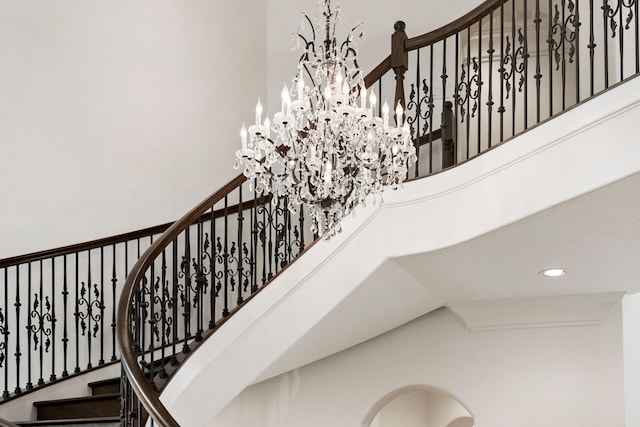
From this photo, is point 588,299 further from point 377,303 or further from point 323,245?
point 323,245

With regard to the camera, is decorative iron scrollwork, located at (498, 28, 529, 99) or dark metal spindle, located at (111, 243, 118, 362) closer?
decorative iron scrollwork, located at (498, 28, 529, 99)

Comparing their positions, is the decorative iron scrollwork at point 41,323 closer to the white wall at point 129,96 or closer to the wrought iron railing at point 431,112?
Answer: the white wall at point 129,96

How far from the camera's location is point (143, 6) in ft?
26.3

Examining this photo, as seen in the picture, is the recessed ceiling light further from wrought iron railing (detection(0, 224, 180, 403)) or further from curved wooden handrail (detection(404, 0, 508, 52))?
wrought iron railing (detection(0, 224, 180, 403))

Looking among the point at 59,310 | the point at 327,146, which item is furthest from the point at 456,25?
the point at 59,310

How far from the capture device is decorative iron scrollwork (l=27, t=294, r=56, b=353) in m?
6.60

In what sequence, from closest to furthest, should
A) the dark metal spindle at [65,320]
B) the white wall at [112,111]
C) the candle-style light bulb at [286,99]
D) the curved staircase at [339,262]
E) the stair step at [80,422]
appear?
the candle-style light bulb at [286,99] → the curved staircase at [339,262] → the stair step at [80,422] → the dark metal spindle at [65,320] → the white wall at [112,111]

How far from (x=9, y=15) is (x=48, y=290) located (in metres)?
2.23

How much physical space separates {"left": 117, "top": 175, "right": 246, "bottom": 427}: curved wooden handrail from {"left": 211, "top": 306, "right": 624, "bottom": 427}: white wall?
6.96ft

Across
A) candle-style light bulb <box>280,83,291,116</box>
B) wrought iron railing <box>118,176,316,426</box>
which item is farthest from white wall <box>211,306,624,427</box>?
candle-style light bulb <box>280,83,291,116</box>

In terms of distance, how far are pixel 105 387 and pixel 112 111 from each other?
2421mm

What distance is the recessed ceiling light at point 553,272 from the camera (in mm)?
5786

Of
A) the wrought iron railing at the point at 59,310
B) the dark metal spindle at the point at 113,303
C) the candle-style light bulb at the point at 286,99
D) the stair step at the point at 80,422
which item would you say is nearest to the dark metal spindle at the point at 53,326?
the wrought iron railing at the point at 59,310

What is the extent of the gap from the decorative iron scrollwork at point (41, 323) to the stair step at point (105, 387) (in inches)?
18.2
